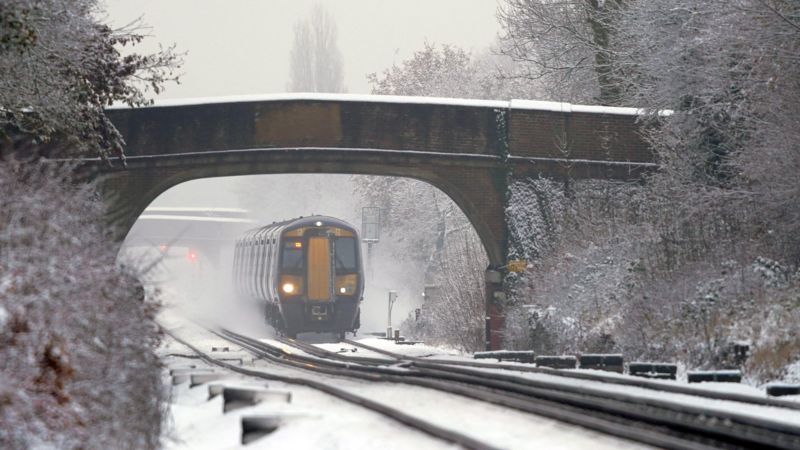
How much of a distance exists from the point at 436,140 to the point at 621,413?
17436 mm

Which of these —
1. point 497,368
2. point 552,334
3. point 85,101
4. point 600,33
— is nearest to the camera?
point 497,368

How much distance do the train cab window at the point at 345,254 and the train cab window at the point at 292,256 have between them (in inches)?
40.8

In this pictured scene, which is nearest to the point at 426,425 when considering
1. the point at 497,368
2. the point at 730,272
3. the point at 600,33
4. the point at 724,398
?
the point at 724,398

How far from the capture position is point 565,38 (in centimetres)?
3130

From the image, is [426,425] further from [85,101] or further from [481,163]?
[481,163]

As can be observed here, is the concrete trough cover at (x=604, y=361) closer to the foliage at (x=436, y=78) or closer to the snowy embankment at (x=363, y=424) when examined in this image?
the snowy embankment at (x=363, y=424)

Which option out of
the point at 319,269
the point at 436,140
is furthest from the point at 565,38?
the point at 319,269

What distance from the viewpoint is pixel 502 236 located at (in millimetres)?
25312

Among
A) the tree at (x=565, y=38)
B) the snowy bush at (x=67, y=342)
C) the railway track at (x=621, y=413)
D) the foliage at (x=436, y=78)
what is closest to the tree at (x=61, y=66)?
the snowy bush at (x=67, y=342)

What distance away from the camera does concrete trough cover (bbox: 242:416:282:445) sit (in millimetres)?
7777

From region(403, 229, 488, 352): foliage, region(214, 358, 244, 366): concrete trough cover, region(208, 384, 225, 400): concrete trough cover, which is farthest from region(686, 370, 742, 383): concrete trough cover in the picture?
region(403, 229, 488, 352): foliage

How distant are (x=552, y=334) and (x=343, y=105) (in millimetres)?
8719

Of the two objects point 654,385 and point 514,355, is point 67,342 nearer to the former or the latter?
point 654,385

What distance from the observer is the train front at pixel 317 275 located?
29.2 metres
